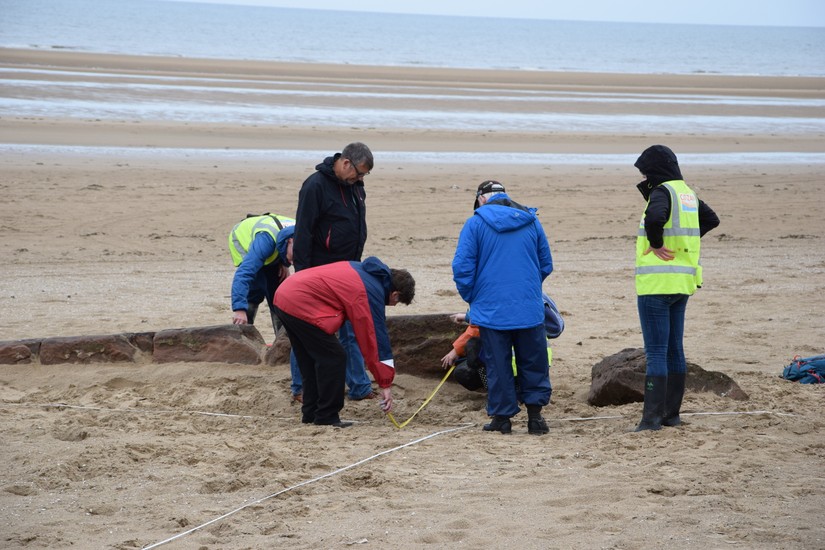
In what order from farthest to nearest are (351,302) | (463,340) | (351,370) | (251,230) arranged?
1. (251,230)
2. (351,370)
3. (463,340)
4. (351,302)

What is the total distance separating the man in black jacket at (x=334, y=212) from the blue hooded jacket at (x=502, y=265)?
→ 3.04ft

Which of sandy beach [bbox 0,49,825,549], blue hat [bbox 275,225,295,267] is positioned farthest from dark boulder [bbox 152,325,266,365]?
blue hat [bbox 275,225,295,267]

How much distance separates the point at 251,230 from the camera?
24.8 ft

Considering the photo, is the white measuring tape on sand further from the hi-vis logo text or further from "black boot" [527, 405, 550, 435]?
the hi-vis logo text

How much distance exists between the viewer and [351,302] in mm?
6211

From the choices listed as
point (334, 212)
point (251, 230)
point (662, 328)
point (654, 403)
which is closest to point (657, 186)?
point (662, 328)

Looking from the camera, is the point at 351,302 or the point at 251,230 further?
the point at 251,230

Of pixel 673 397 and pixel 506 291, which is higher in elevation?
pixel 506 291

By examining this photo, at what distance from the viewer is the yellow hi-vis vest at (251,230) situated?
746cm

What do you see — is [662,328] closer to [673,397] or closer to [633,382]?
[673,397]

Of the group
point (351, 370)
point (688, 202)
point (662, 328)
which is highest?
point (688, 202)

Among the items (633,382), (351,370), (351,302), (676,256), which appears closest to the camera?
(676,256)

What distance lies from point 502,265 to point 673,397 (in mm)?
1404

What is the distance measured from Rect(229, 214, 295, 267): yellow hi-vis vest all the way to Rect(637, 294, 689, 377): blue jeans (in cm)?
280
